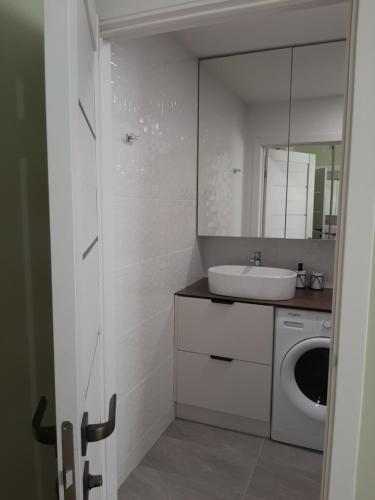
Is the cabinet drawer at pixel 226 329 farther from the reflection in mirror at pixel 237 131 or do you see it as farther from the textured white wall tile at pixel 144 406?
the reflection in mirror at pixel 237 131

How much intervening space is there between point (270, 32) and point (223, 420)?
8.00 feet

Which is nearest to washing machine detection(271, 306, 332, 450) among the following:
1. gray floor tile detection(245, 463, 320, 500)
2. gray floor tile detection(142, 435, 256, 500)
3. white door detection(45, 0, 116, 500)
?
gray floor tile detection(245, 463, 320, 500)

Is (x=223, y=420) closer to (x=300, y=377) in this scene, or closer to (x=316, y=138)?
(x=300, y=377)

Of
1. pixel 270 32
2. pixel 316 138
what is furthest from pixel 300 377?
pixel 270 32

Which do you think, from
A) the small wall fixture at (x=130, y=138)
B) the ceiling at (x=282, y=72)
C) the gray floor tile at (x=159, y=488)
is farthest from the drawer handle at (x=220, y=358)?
the ceiling at (x=282, y=72)

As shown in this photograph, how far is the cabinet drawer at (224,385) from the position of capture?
2.17 m

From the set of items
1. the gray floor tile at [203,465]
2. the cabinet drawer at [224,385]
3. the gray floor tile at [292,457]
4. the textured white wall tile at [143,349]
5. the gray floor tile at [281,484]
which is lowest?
the gray floor tile at [292,457]

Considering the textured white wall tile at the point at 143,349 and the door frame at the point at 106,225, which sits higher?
the door frame at the point at 106,225

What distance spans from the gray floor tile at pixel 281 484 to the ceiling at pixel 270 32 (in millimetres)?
2426

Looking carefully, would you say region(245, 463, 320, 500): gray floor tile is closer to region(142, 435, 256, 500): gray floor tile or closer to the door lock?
region(142, 435, 256, 500): gray floor tile

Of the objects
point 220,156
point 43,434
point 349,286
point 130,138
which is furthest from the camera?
point 220,156

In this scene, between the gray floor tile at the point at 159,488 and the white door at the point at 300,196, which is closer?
the gray floor tile at the point at 159,488

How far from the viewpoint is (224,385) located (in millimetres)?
2246

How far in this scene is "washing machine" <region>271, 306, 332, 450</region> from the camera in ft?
6.61
